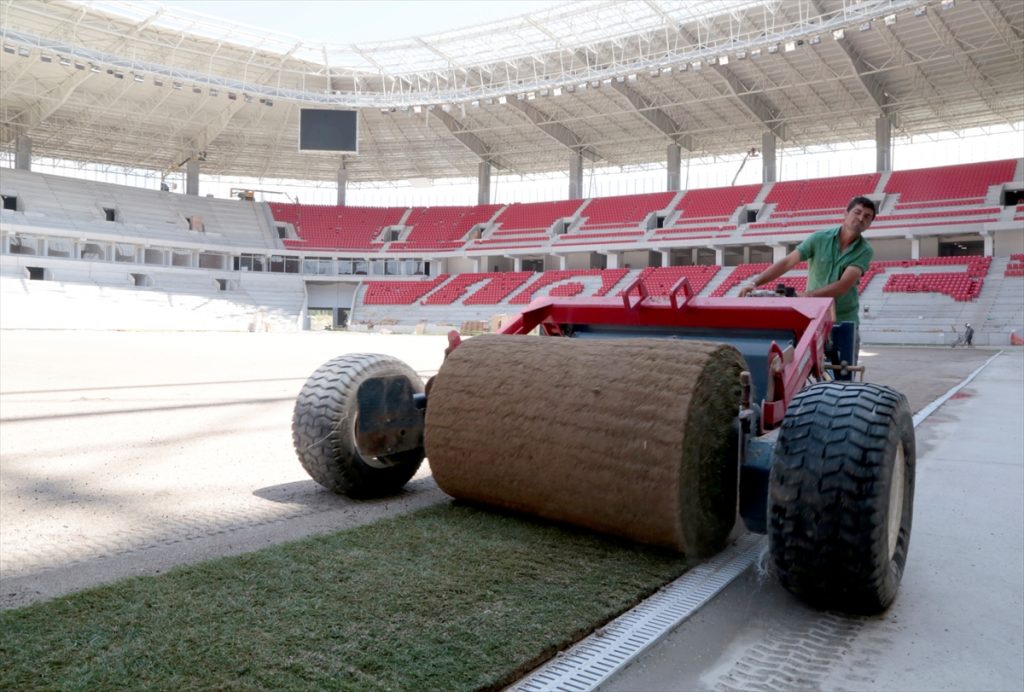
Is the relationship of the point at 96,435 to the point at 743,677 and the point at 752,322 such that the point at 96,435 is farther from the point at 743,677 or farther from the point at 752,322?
the point at 743,677

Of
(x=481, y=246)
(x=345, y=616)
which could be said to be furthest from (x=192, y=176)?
(x=345, y=616)

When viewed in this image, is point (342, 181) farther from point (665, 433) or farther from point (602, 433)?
point (665, 433)

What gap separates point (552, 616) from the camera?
2.49 meters

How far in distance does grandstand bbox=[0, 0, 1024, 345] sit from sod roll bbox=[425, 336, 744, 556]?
29379 millimetres

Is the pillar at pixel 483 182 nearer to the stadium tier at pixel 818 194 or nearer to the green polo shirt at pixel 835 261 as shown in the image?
the stadium tier at pixel 818 194

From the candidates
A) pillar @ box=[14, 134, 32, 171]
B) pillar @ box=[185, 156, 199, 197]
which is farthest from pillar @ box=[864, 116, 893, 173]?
pillar @ box=[14, 134, 32, 171]

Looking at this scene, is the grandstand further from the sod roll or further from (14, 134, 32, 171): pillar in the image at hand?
the sod roll

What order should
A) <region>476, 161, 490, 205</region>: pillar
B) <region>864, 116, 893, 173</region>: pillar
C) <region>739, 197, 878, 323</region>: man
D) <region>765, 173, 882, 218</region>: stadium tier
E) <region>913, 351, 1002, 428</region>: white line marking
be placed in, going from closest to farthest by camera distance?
<region>739, 197, 878, 323</region>: man < <region>913, 351, 1002, 428</region>: white line marking < <region>864, 116, 893, 173</region>: pillar < <region>765, 173, 882, 218</region>: stadium tier < <region>476, 161, 490, 205</region>: pillar

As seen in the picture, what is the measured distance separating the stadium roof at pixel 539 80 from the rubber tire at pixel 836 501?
29770 millimetres

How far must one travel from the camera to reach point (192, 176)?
171 feet

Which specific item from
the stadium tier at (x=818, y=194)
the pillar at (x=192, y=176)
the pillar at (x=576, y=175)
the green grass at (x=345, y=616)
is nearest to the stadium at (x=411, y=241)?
the green grass at (x=345, y=616)

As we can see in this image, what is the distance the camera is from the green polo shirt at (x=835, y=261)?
4328mm

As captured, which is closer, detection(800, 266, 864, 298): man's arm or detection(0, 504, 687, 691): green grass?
detection(0, 504, 687, 691): green grass

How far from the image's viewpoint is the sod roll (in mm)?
2988
